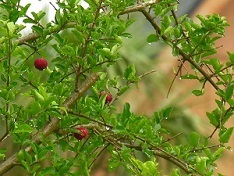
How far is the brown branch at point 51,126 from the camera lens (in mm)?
1270

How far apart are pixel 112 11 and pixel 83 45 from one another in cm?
12

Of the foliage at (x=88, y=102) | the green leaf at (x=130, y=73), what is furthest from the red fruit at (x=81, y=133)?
the green leaf at (x=130, y=73)

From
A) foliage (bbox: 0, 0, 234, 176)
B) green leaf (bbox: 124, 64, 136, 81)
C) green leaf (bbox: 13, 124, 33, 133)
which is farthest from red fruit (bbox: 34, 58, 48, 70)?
green leaf (bbox: 13, 124, 33, 133)

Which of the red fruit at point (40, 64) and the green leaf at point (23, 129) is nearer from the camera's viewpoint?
the green leaf at point (23, 129)

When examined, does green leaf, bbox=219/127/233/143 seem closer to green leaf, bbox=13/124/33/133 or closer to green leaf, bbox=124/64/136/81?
green leaf, bbox=124/64/136/81

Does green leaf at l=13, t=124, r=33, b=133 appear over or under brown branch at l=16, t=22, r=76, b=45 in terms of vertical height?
under

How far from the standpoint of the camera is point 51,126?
1.31 meters

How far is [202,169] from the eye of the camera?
122cm

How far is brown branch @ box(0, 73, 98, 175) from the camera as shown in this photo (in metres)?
1.27

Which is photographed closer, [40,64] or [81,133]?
[81,133]

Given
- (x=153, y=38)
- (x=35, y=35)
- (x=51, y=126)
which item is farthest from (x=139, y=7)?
(x=51, y=126)

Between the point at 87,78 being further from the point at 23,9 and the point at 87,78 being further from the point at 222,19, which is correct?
the point at 222,19

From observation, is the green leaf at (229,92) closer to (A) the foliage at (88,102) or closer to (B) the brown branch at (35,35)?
(A) the foliage at (88,102)

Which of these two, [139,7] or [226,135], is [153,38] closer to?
→ [139,7]
